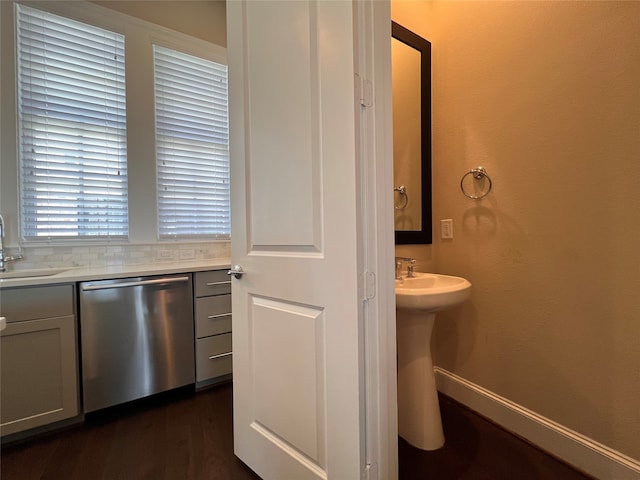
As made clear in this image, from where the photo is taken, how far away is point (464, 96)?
1735mm

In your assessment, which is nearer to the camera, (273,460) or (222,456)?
(273,460)

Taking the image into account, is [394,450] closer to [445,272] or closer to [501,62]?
[445,272]

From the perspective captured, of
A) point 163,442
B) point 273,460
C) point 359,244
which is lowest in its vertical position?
point 163,442

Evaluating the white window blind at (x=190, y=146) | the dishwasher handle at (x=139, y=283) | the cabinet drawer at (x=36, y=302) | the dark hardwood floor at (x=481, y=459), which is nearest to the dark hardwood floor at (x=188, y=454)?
the dark hardwood floor at (x=481, y=459)

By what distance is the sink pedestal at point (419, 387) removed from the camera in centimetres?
143

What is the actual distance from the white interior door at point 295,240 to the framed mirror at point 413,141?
0.97 meters

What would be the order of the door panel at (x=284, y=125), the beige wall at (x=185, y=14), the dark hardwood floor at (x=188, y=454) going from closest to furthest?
1. the door panel at (x=284, y=125)
2. the dark hardwood floor at (x=188, y=454)
3. the beige wall at (x=185, y=14)

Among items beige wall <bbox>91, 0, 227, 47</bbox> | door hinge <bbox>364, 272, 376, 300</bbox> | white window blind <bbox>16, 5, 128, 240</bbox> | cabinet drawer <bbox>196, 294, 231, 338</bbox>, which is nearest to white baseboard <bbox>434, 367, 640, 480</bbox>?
door hinge <bbox>364, 272, 376, 300</bbox>

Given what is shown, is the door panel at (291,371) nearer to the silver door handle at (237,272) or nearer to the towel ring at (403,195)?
the silver door handle at (237,272)

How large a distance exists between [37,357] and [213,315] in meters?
0.91

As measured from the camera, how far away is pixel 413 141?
1.88m

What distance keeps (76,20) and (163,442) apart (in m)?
2.81

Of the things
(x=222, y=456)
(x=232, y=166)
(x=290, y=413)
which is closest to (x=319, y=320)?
(x=290, y=413)

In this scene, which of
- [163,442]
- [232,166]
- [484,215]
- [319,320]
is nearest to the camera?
[319,320]
